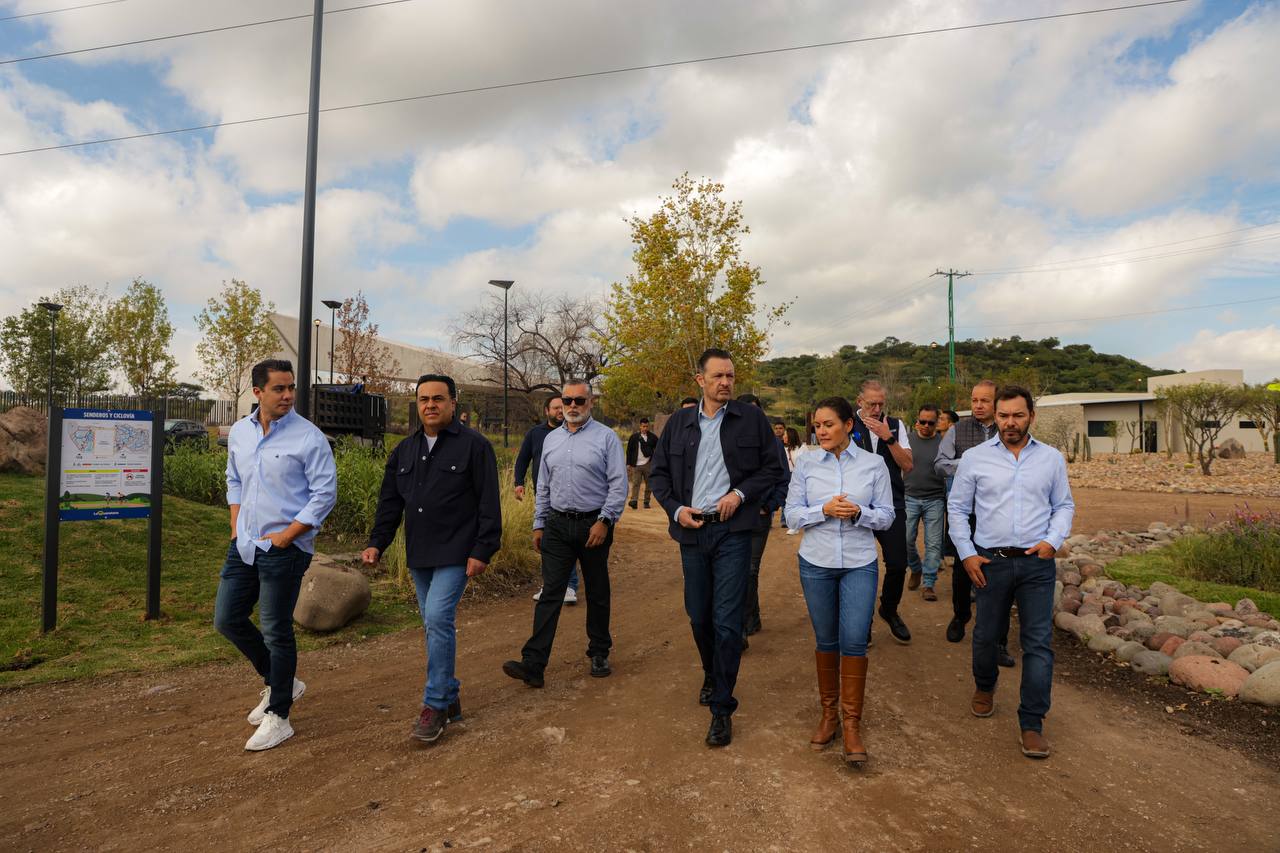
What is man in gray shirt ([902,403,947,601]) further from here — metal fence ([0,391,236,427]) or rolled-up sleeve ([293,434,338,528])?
metal fence ([0,391,236,427])

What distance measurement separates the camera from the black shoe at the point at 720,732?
3902 mm

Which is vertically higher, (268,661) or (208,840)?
(268,661)

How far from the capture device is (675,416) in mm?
4359

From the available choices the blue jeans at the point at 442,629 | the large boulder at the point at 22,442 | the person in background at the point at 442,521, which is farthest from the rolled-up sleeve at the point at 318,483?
the large boulder at the point at 22,442

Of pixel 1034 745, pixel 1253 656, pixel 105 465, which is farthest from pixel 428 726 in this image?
pixel 1253 656

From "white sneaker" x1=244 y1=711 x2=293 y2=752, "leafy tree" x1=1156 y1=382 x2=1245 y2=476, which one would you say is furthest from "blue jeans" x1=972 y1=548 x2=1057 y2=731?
"leafy tree" x1=1156 y1=382 x2=1245 y2=476

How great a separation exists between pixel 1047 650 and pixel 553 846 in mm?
2764

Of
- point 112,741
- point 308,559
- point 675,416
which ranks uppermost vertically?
point 675,416

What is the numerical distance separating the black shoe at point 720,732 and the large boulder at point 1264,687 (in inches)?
133

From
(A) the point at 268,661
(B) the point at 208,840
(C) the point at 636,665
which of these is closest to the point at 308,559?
(A) the point at 268,661

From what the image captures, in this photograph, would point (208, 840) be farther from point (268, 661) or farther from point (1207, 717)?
point (1207, 717)

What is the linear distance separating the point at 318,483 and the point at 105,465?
3.65m

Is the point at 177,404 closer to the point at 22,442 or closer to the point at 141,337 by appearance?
the point at 141,337

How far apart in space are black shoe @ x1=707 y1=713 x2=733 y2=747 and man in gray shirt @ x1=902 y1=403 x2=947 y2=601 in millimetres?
3732
